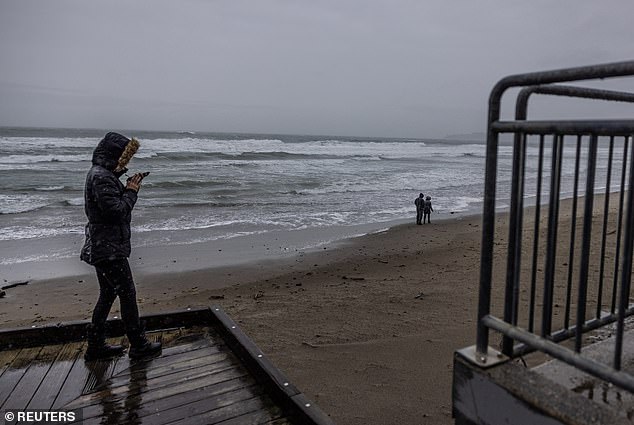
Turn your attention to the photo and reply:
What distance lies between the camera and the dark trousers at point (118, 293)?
3.83 metres

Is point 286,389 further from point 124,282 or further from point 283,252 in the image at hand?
point 283,252

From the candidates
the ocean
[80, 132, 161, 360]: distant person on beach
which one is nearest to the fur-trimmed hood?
[80, 132, 161, 360]: distant person on beach

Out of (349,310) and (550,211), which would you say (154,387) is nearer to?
(550,211)

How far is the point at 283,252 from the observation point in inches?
443

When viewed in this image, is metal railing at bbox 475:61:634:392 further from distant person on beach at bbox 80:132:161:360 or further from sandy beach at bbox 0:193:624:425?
distant person on beach at bbox 80:132:161:360

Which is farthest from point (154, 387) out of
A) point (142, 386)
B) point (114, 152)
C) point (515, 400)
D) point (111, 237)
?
point (515, 400)

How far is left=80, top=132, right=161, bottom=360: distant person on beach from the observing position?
11.9 ft

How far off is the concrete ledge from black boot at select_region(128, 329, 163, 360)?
2.81 meters

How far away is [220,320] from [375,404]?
1.62 meters

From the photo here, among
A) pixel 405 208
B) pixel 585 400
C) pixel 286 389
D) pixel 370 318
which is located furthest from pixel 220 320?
pixel 405 208

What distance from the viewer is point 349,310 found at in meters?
6.84

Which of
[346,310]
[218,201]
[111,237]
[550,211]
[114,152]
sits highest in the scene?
[114,152]

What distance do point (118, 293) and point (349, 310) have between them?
377cm

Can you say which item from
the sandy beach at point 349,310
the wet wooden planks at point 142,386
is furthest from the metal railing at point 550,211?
the sandy beach at point 349,310
